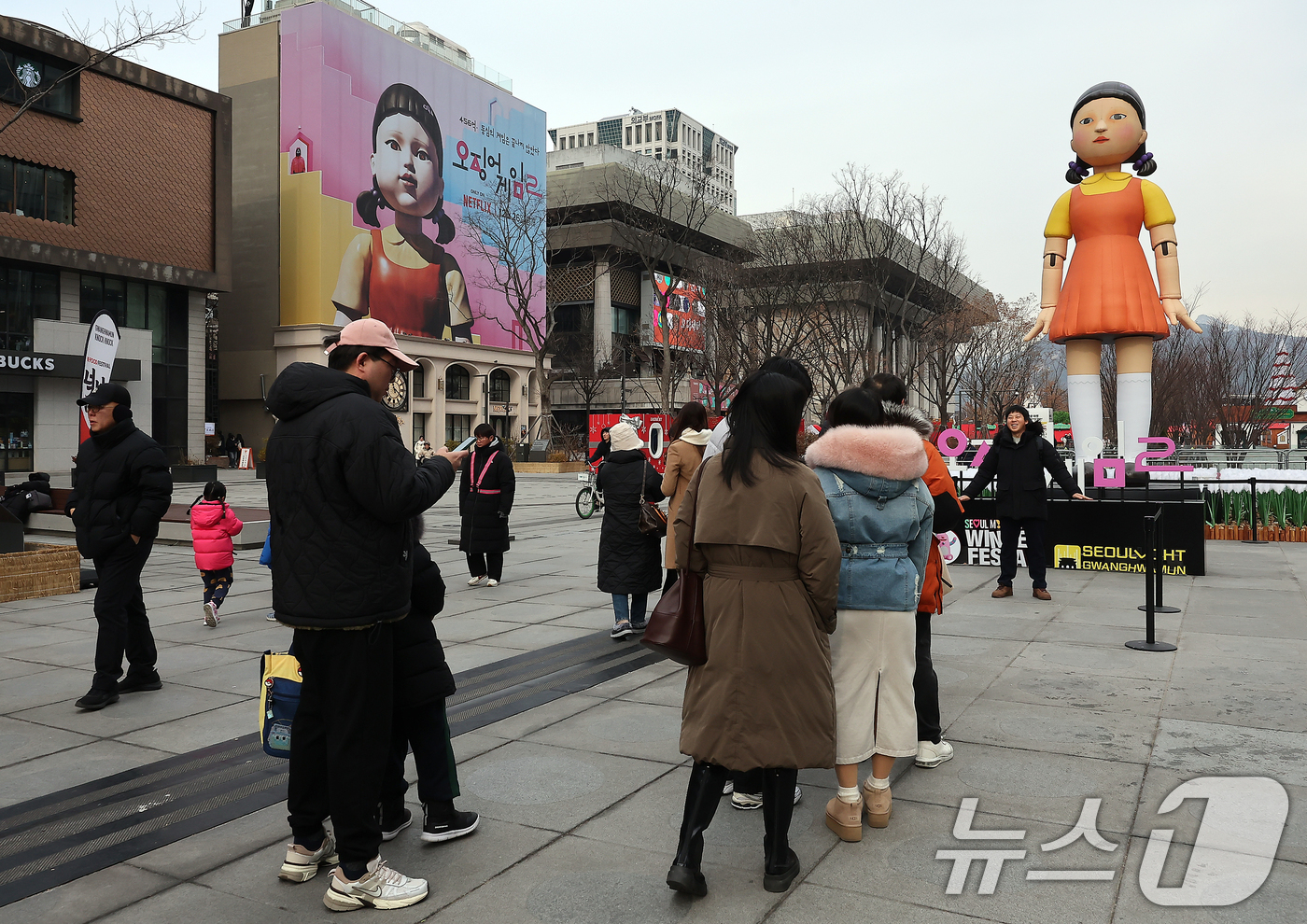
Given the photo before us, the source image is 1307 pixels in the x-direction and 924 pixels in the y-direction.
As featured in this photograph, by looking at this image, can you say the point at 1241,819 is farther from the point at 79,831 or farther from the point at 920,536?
the point at 79,831

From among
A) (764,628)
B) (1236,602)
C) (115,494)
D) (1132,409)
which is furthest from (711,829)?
(1132,409)

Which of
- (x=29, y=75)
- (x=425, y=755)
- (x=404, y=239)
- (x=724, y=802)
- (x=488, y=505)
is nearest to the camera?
(x=425, y=755)

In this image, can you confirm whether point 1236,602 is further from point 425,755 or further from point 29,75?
point 29,75

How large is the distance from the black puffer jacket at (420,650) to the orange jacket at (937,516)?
7.26ft

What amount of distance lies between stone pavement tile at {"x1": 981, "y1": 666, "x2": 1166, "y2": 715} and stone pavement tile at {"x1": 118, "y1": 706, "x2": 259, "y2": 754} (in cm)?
430

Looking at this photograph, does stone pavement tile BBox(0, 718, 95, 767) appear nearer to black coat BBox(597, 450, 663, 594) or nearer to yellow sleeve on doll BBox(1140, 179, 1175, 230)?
black coat BBox(597, 450, 663, 594)

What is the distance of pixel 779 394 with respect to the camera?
3291 mm

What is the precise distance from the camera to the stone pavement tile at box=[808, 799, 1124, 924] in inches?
122

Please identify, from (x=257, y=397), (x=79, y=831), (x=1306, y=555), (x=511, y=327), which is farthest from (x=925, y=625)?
(x=511, y=327)

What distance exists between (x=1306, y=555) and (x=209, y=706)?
13.1m

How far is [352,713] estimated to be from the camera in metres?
3.16

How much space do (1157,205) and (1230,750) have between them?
11276mm

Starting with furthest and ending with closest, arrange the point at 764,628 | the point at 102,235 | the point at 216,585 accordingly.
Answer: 1. the point at 102,235
2. the point at 216,585
3. the point at 764,628

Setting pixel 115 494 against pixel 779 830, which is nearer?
pixel 779 830
